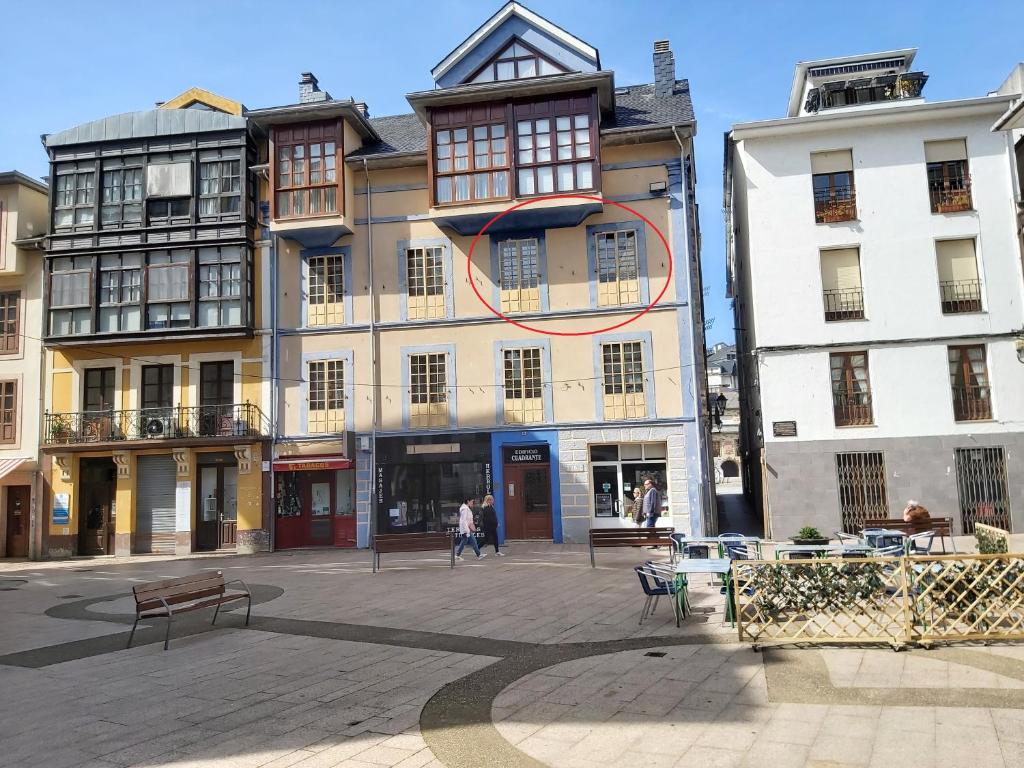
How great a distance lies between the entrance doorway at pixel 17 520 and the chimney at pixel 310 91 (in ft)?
53.7

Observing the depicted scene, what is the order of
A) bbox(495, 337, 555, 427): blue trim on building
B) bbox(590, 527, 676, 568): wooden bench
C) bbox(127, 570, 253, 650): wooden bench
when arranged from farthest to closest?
bbox(495, 337, 555, 427): blue trim on building, bbox(590, 527, 676, 568): wooden bench, bbox(127, 570, 253, 650): wooden bench

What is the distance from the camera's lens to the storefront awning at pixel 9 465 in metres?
24.9

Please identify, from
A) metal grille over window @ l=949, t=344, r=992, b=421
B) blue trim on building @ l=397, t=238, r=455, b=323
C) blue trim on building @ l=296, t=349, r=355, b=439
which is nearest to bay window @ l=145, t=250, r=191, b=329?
blue trim on building @ l=296, t=349, r=355, b=439

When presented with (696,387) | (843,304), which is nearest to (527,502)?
(696,387)

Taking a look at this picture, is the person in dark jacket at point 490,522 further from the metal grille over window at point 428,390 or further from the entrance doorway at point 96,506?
the entrance doorway at point 96,506

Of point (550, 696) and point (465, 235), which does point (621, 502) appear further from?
point (550, 696)

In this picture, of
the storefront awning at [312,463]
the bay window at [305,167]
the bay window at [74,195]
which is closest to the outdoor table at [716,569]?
the storefront awning at [312,463]

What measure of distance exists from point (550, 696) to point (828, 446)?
1613 cm

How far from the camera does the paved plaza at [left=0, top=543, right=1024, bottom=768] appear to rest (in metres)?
5.96

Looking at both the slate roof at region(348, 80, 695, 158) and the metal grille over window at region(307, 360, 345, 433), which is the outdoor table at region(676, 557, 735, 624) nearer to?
the slate roof at region(348, 80, 695, 158)

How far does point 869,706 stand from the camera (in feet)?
22.0

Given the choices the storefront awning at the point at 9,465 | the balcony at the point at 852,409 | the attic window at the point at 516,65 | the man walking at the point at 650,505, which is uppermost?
the attic window at the point at 516,65

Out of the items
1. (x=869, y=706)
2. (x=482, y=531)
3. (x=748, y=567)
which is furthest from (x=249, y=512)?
(x=869, y=706)

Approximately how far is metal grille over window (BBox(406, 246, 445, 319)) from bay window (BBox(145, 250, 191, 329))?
724 cm
